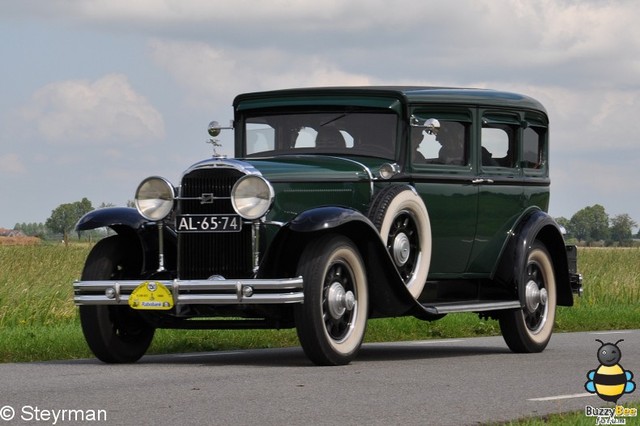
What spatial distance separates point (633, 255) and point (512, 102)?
26426 millimetres

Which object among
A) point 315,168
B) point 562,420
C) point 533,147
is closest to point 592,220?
point 533,147

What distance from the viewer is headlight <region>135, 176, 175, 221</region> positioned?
1134 cm

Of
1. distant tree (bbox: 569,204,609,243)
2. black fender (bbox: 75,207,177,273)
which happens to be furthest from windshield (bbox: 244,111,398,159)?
distant tree (bbox: 569,204,609,243)

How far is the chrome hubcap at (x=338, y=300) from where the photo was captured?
10945mm

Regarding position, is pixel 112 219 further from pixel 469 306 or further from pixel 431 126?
pixel 469 306

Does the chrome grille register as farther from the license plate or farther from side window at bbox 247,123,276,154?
side window at bbox 247,123,276,154

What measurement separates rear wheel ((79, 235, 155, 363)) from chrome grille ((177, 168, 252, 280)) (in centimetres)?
77

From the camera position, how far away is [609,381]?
29.1ft

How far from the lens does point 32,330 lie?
14781mm

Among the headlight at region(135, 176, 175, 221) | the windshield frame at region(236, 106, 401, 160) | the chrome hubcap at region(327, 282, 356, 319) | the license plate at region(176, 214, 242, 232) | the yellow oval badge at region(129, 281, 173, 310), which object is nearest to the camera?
the yellow oval badge at region(129, 281, 173, 310)

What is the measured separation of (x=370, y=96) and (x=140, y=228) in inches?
106

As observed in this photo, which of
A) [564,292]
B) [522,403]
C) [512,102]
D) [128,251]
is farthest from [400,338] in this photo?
[522,403]

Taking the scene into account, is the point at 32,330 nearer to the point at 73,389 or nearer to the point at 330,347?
the point at 330,347

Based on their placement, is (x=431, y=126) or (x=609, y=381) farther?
(x=431, y=126)
